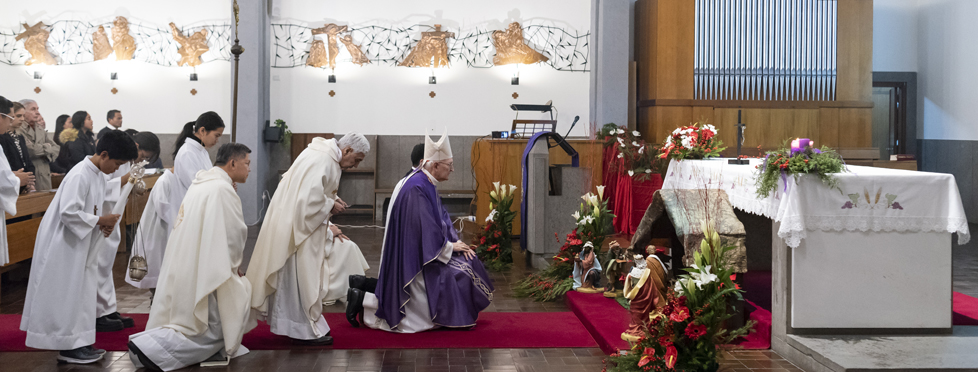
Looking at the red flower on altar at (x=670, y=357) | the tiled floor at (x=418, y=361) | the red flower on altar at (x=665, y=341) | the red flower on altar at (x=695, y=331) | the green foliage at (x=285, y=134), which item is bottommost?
the tiled floor at (x=418, y=361)

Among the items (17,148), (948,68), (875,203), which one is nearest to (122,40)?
(17,148)

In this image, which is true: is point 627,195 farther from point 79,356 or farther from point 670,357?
point 79,356

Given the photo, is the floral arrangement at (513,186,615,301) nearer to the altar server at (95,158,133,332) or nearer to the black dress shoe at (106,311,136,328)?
the black dress shoe at (106,311,136,328)

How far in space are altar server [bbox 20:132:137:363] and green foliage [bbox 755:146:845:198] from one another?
380 cm

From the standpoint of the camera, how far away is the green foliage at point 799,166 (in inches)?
169

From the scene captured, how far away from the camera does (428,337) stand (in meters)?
5.01

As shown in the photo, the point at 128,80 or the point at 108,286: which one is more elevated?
the point at 128,80

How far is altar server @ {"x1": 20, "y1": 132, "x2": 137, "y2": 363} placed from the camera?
Answer: 4305mm

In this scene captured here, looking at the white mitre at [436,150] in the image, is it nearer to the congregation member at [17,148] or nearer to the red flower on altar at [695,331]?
the red flower on altar at [695,331]

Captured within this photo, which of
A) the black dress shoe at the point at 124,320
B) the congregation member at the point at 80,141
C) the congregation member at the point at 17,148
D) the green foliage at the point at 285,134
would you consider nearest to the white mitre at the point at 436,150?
the black dress shoe at the point at 124,320

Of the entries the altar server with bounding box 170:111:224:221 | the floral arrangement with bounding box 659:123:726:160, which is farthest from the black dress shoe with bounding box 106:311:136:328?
the floral arrangement with bounding box 659:123:726:160

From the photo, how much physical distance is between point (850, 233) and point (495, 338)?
7.51 ft

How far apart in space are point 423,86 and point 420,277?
24.6 feet

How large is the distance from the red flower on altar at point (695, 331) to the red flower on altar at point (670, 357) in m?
0.11
